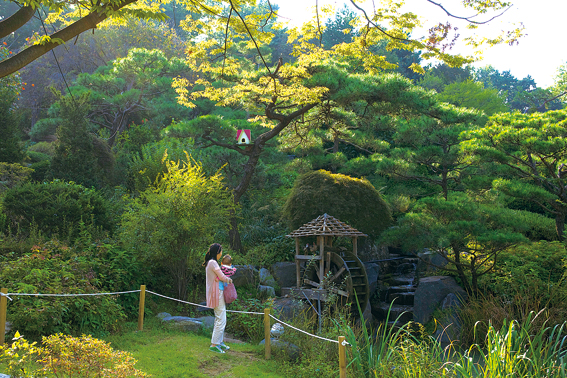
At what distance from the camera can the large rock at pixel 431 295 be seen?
1023 cm

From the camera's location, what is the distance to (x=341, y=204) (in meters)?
11.4

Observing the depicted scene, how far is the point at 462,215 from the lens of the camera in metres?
9.62

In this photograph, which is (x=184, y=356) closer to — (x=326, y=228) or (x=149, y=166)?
(x=326, y=228)

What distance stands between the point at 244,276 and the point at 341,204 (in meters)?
3.07

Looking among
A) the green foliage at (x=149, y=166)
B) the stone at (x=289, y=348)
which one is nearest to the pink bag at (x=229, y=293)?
the stone at (x=289, y=348)

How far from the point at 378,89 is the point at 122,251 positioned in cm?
703

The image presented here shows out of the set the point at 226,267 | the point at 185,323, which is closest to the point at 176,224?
the point at 185,323

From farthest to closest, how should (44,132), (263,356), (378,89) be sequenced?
1. (44,132)
2. (378,89)
3. (263,356)

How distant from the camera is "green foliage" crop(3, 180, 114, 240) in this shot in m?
9.89

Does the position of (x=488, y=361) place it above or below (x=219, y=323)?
above

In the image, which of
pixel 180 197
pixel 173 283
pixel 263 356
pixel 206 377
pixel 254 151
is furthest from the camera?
pixel 254 151

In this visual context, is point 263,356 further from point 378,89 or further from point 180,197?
point 378,89

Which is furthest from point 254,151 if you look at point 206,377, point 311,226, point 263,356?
point 206,377

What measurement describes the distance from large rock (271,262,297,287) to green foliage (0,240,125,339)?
16.8ft
